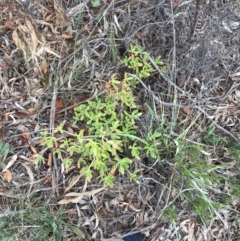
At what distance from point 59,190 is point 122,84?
56 centimetres

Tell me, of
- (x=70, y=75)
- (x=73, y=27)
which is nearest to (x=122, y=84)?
(x=70, y=75)

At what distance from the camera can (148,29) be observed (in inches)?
87.7

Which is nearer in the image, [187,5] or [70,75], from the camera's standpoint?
[70,75]

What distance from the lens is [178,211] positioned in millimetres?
2158

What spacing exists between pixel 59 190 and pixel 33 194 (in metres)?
0.12

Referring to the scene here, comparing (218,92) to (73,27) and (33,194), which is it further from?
(33,194)

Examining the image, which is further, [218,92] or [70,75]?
[218,92]

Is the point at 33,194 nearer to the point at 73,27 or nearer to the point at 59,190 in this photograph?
the point at 59,190

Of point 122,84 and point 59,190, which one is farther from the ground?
point 122,84

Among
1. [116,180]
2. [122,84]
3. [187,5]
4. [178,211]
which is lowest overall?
[178,211]

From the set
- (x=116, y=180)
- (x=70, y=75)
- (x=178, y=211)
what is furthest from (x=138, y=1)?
(x=178, y=211)

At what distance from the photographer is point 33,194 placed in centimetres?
208

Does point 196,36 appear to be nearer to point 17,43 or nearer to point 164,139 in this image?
point 164,139

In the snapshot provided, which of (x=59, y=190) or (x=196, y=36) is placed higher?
(x=196, y=36)
